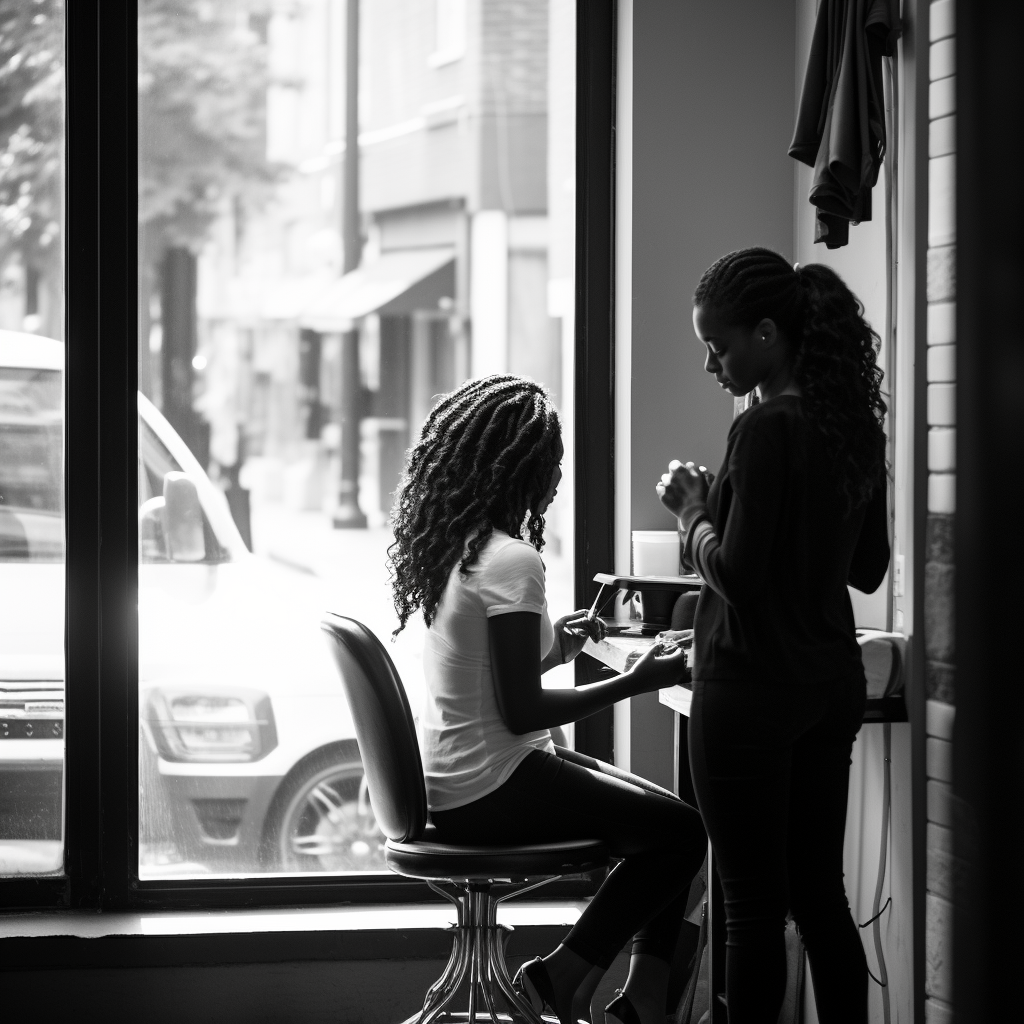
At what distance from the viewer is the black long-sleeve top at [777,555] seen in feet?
5.11

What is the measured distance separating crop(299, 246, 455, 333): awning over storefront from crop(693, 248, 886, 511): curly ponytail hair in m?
1.15

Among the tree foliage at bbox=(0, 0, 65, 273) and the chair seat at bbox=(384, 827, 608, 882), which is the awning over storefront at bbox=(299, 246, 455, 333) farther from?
the chair seat at bbox=(384, 827, 608, 882)

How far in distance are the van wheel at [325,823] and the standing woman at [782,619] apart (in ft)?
3.91

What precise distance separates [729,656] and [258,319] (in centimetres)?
149

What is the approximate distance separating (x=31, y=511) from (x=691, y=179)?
1.59 metres

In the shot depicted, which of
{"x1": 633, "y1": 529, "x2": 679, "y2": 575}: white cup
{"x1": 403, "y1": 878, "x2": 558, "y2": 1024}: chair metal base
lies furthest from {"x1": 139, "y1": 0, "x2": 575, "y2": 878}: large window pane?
{"x1": 403, "y1": 878, "x2": 558, "y2": 1024}: chair metal base

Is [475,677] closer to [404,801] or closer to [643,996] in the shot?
[404,801]

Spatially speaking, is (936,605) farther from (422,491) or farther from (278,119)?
(278,119)

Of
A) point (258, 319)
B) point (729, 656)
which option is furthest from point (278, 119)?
point (729, 656)

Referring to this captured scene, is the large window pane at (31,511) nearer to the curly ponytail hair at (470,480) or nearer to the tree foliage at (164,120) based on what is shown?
the tree foliage at (164,120)

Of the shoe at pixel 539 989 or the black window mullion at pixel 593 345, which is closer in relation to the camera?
the shoe at pixel 539 989

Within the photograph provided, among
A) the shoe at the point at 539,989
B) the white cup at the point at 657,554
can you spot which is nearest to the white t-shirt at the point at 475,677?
A: the shoe at the point at 539,989

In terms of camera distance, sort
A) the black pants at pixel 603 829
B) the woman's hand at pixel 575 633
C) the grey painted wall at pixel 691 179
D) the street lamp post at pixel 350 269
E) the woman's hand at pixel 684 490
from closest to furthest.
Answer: the woman's hand at pixel 684 490 < the black pants at pixel 603 829 < the woman's hand at pixel 575 633 < the grey painted wall at pixel 691 179 < the street lamp post at pixel 350 269

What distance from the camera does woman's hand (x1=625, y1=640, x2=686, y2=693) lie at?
1826 millimetres
